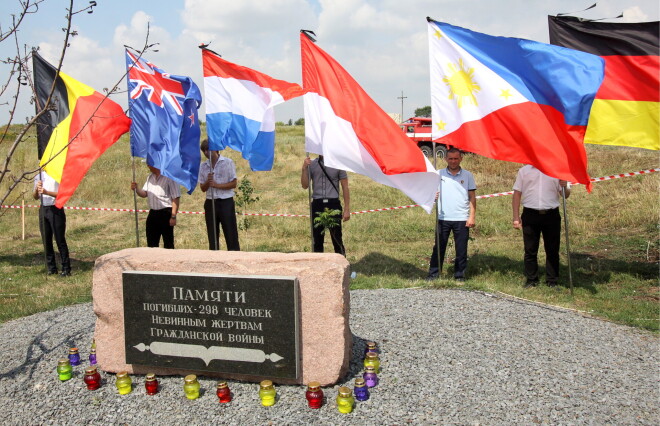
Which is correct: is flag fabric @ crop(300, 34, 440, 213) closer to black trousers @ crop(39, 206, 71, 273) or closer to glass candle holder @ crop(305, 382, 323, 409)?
glass candle holder @ crop(305, 382, 323, 409)

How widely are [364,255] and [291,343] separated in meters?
5.63

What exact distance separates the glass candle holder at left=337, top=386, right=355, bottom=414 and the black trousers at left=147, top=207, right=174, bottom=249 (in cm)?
441

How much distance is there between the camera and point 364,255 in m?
9.57

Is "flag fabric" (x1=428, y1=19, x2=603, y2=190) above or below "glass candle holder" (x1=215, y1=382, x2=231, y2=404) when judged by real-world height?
above

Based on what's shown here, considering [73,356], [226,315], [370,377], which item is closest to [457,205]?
[370,377]

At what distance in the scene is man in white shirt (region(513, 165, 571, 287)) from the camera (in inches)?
266

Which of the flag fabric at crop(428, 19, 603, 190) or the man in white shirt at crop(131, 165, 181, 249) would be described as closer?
the flag fabric at crop(428, 19, 603, 190)

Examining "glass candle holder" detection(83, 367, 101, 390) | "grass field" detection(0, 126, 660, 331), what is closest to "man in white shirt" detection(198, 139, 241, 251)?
"grass field" detection(0, 126, 660, 331)

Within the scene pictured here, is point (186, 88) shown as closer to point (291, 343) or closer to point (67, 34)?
point (67, 34)

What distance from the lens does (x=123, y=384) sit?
4105 millimetres

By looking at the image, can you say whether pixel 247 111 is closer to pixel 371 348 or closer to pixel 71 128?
pixel 71 128

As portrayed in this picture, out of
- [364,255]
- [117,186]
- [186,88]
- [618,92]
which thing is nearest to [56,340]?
[186,88]

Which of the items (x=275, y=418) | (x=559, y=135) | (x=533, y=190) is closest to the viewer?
(x=275, y=418)

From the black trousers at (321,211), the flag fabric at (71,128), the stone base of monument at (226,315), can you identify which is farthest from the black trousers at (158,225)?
the stone base of monument at (226,315)
